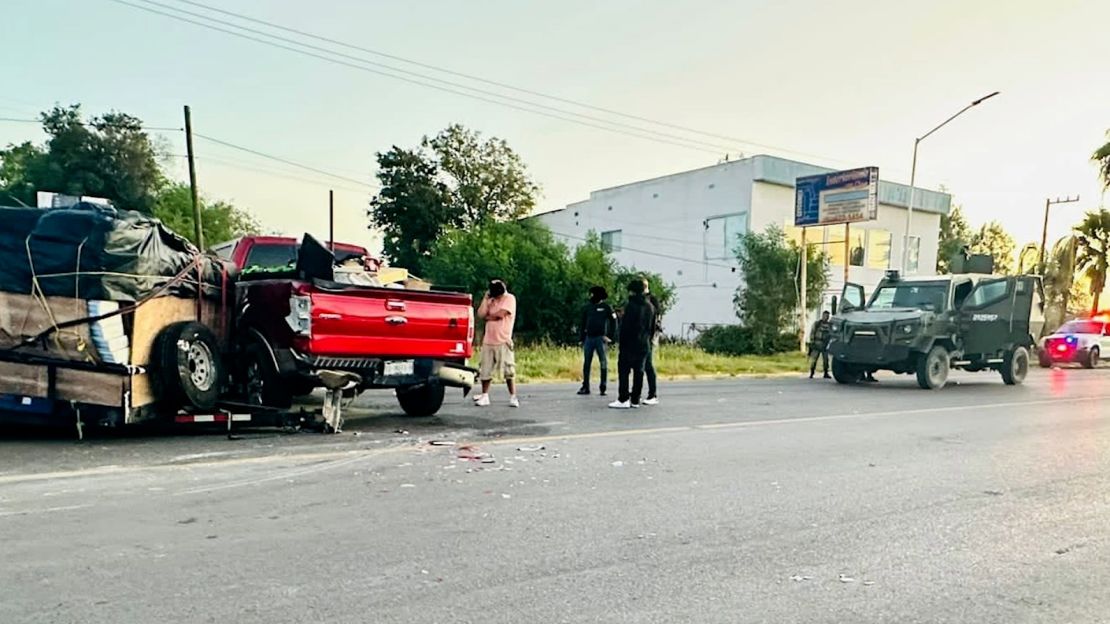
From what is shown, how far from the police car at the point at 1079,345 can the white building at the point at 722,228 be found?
9.53 metres

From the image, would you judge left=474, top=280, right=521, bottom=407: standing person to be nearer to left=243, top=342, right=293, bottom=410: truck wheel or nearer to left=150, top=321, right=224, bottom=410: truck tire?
left=243, top=342, right=293, bottom=410: truck wheel

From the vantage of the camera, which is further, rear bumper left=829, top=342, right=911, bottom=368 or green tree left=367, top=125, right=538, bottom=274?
green tree left=367, top=125, right=538, bottom=274

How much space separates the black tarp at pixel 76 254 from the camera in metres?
6.86

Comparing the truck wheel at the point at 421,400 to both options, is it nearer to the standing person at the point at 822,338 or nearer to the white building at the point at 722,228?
the standing person at the point at 822,338

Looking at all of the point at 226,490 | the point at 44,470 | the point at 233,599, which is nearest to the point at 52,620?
the point at 233,599

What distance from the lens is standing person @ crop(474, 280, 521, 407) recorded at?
11.0m

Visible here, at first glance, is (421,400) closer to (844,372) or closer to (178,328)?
(178,328)

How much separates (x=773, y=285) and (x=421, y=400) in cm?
2427

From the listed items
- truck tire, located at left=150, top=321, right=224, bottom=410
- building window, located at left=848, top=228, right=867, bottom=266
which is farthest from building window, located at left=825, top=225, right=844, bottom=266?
truck tire, located at left=150, top=321, right=224, bottom=410

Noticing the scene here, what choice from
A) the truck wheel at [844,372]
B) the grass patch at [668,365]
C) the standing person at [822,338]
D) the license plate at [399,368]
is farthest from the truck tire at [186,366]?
the truck wheel at [844,372]

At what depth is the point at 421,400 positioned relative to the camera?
9.79 m

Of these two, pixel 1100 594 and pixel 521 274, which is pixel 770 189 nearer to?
pixel 521 274

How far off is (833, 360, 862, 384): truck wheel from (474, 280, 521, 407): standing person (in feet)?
30.4

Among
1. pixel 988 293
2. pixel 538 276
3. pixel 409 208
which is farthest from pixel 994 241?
pixel 988 293
